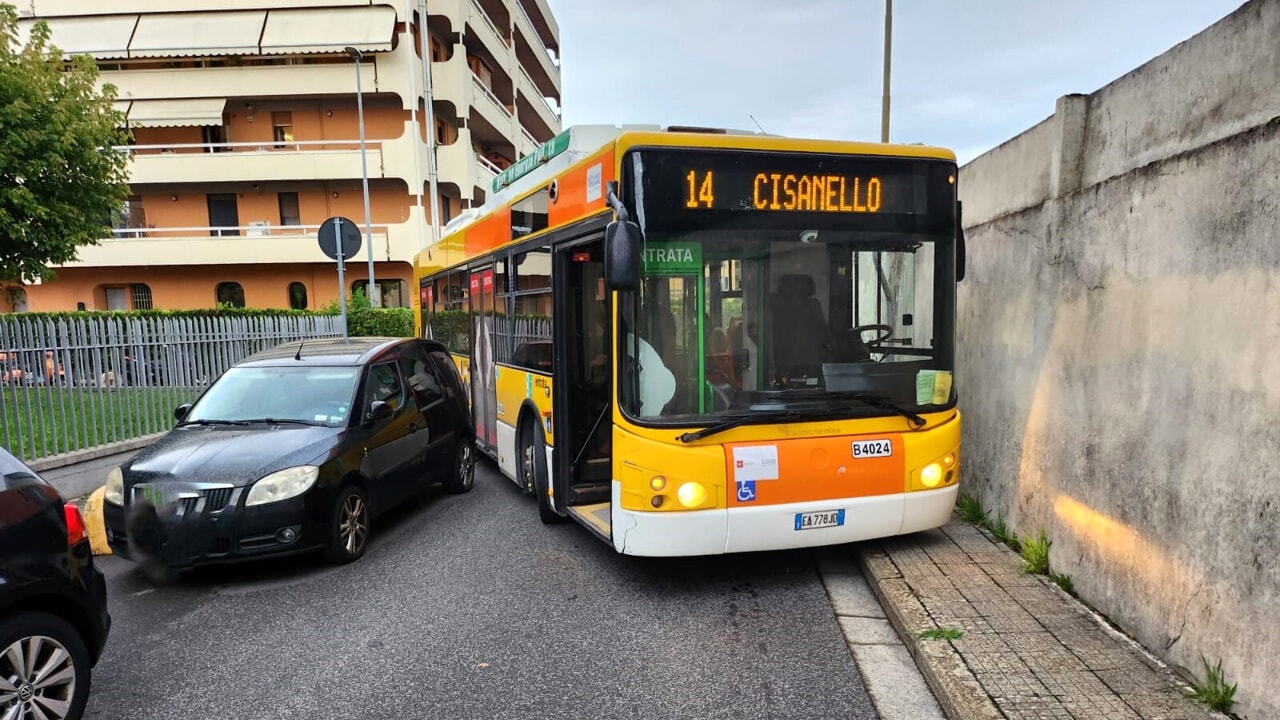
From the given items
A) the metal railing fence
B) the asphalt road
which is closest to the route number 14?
the asphalt road

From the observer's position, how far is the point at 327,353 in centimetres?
704

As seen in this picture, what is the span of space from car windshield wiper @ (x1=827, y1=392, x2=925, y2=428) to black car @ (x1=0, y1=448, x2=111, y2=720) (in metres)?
4.19

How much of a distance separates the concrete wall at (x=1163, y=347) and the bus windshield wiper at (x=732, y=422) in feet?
5.93

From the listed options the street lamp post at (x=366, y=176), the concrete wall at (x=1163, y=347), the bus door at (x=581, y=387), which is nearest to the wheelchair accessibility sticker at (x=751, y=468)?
the bus door at (x=581, y=387)

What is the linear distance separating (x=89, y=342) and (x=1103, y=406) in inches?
398

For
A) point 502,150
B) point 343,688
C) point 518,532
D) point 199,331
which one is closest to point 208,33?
point 502,150

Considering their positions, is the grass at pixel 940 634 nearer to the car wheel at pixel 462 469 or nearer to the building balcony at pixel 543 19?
the car wheel at pixel 462 469

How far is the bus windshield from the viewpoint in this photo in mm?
4578

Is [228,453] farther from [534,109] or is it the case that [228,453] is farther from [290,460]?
[534,109]

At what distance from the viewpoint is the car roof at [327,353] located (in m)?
6.78

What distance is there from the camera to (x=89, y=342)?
8570mm

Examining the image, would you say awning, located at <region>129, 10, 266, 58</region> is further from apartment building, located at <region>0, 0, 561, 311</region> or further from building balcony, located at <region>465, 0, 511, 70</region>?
building balcony, located at <region>465, 0, 511, 70</region>

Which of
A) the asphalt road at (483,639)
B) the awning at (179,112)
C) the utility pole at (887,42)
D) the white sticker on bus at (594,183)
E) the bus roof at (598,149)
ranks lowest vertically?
the asphalt road at (483,639)

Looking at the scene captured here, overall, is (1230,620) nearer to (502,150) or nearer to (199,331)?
(199,331)
